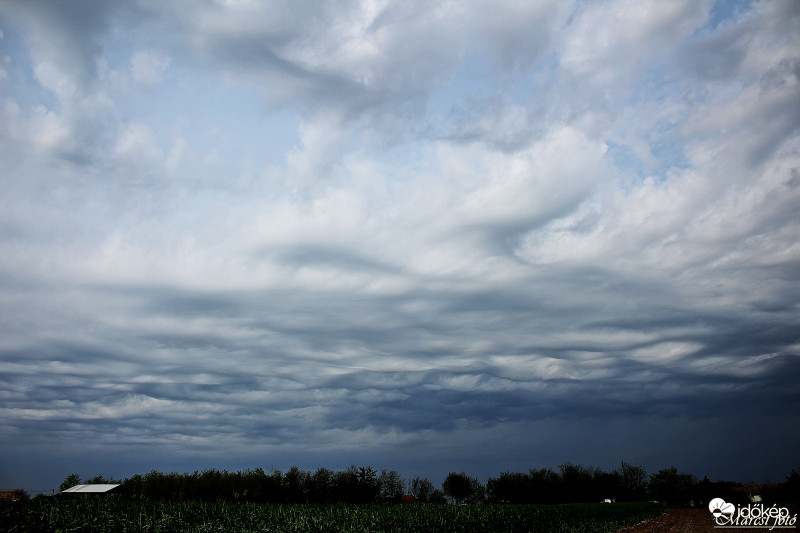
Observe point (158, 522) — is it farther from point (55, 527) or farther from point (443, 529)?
point (443, 529)

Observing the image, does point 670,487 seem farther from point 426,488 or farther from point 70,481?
point 70,481

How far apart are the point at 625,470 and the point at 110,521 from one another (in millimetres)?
188486

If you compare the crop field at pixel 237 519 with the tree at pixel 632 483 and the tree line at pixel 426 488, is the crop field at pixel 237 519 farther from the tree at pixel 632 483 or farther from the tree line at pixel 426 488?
the tree at pixel 632 483

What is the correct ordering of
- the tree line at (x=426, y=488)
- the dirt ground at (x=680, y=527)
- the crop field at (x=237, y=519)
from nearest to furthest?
1. the crop field at (x=237, y=519)
2. the dirt ground at (x=680, y=527)
3. the tree line at (x=426, y=488)

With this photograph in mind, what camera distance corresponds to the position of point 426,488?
→ 16375 cm

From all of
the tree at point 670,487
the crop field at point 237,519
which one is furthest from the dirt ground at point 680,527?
the tree at point 670,487

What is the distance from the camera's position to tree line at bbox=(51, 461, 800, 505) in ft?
382

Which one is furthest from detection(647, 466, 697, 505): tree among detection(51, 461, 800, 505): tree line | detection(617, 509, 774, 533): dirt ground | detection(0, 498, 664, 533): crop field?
detection(0, 498, 664, 533): crop field

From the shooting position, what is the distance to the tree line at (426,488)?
116438mm

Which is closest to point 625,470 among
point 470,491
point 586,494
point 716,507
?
point 586,494

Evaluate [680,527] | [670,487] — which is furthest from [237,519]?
[670,487]

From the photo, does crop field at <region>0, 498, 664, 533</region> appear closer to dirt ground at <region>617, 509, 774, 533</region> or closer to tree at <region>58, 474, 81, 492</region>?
dirt ground at <region>617, 509, 774, 533</region>

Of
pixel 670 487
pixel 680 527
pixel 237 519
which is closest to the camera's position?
pixel 237 519

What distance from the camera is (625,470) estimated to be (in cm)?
18475
